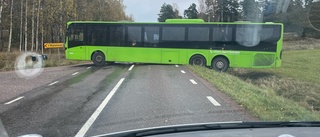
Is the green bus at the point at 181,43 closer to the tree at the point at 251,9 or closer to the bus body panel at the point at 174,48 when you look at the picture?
the bus body panel at the point at 174,48

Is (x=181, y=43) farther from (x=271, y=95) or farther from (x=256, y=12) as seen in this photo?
(x=256, y=12)

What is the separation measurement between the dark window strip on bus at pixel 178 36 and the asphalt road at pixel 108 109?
9346mm

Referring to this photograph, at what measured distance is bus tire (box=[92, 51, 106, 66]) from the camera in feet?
72.6

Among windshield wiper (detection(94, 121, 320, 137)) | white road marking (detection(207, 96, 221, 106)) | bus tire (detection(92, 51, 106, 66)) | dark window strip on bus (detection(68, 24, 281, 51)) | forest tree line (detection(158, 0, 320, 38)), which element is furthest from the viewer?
forest tree line (detection(158, 0, 320, 38))

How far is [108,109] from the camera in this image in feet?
24.9

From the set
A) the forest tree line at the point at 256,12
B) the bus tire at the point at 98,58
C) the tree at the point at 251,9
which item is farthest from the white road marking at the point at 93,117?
the tree at the point at 251,9

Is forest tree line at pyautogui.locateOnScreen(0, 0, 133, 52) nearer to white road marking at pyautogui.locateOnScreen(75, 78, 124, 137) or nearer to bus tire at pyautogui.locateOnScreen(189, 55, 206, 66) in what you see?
bus tire at pyautogui.locateOnScreen(189, 55, 206, 66)

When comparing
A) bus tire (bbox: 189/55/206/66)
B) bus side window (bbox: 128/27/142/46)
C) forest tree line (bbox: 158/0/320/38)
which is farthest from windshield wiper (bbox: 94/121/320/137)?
forest tree line (bbox: 158/0/320/38)

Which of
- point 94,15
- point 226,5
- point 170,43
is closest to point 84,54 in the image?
point 170,43

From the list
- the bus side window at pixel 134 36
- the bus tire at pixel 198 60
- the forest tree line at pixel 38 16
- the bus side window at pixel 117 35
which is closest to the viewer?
the bus tire at pixel 198 60

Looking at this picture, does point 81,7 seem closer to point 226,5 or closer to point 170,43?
point 226,5

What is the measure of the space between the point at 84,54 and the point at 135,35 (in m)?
3.64

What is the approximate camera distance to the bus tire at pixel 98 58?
872 inches

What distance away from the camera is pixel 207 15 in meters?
57.8
